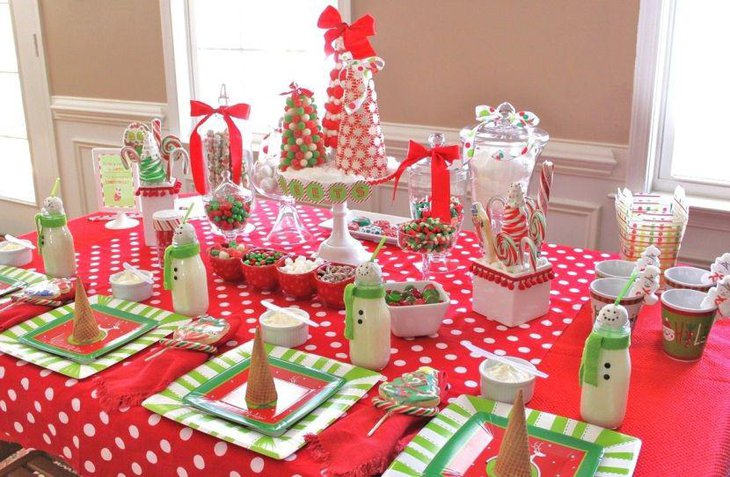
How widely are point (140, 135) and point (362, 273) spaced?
2.97 feet

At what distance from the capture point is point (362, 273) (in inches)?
47.1

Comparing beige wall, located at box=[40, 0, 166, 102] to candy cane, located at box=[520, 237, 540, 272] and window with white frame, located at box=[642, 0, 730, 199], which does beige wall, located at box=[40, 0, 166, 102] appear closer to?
window with white frame, located at box=[642, 0, 730, 199]

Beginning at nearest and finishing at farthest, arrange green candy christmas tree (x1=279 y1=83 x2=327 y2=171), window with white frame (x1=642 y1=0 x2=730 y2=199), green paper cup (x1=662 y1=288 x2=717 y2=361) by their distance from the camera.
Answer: green paper cup (x1=662 y1=288 x2=717 y2=361) < green candy christmas tree (x1=279 y1=83 x2=327 y2=171) < window with white frame (x1=642 y1=0 x2=730 y2=199)

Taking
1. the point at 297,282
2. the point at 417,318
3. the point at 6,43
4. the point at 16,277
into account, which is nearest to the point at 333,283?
the point at 297,282

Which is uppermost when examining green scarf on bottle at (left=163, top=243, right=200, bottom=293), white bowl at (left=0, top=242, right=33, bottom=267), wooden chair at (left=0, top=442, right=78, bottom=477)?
green scarf on bottle at (left=163, top=243, right=200, bottom=293)

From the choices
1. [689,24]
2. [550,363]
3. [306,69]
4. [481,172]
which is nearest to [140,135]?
[481,172]

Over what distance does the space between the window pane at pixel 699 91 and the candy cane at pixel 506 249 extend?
1.23 m

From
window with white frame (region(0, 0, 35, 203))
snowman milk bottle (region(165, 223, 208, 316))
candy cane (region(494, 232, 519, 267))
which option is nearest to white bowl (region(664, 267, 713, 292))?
candy cane (region(494, 232, 519, 267))

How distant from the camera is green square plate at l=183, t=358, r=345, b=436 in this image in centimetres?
106

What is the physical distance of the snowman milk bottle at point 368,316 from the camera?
120 cm

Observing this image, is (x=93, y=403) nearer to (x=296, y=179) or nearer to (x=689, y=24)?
A: (x=296, y=179)

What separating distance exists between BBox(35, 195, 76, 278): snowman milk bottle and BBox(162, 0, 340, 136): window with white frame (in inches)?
61.0

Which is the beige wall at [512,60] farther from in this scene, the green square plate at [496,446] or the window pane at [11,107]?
the window pane at [11,107]

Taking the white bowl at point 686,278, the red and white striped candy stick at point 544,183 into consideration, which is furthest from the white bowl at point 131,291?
the white bowl at point 686,278
